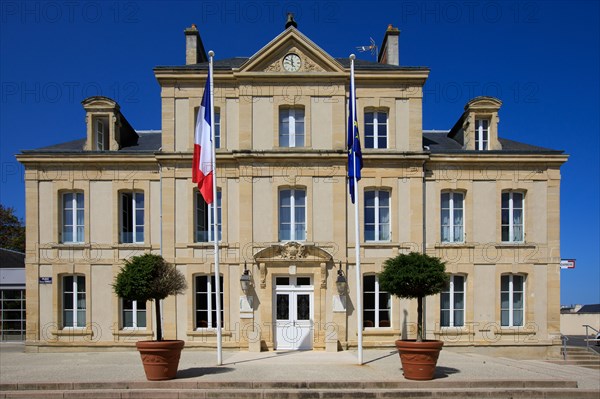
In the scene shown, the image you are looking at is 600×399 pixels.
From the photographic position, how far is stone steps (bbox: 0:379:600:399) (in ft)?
38.1

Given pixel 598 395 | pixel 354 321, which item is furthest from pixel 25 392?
pixel 598 395

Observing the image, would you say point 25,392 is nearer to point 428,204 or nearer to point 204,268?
point 204,268

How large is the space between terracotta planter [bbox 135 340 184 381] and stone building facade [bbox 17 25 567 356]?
5.59m

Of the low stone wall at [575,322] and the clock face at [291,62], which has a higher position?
the clock face at [291,62]

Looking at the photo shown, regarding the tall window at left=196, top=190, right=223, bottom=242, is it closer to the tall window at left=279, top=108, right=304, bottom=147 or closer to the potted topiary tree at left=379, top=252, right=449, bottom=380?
the tall window at left=279, top=108, right=304, bottom=147

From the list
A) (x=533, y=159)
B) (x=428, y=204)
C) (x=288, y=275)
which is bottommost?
(x=288, y=275)

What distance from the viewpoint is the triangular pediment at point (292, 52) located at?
1848cm

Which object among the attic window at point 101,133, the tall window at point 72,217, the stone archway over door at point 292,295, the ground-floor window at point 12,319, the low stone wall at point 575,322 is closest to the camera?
the stone archway over door at point 292,295

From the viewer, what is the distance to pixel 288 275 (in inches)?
712

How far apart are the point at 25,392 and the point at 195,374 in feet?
12.3

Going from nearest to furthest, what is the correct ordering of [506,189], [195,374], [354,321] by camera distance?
[195,374]
[354,321]
[506,189]

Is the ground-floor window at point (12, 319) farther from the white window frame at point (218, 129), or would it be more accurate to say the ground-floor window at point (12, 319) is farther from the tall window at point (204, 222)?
the white window frame at point (218, 129)

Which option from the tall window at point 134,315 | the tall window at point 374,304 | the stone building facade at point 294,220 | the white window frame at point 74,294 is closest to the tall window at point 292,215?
the stone building facade at point 294,220

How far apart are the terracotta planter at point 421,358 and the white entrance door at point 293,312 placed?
5.94m
